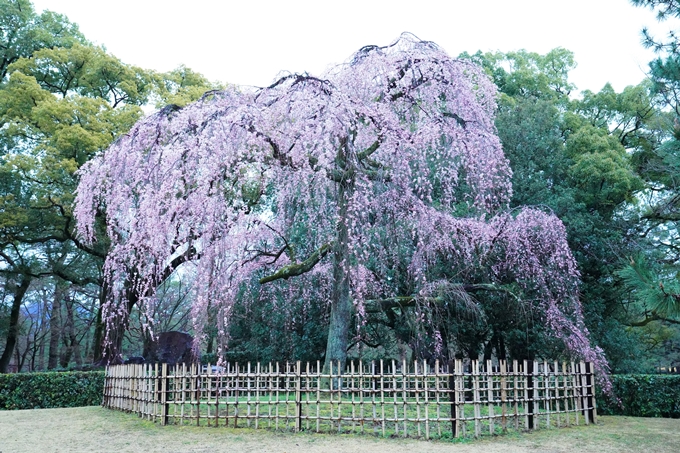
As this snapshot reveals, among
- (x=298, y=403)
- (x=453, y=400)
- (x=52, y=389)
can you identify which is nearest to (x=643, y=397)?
→ (x=453, y=400)

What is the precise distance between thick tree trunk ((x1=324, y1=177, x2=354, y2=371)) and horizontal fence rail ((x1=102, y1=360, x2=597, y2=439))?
89 centimetres

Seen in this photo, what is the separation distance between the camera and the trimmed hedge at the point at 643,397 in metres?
8.99

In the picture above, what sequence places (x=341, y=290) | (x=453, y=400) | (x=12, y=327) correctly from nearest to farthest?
(x=453, y=400) → (x=341, y=290) → (x=12, y=327)

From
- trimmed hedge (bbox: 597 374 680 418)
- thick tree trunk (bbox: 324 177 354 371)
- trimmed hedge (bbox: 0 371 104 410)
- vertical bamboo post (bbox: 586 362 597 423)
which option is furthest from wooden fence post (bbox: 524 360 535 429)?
trimmed hedge (bbox: 0 371 104 410)

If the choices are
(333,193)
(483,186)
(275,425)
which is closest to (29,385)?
(275,425)

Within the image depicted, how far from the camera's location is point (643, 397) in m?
9.12

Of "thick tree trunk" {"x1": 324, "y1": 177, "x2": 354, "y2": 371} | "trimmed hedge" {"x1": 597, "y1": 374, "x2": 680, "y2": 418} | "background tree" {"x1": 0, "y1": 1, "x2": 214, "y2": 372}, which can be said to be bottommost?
"trimmed hedge" {"x1": 597, "y1": 374, "x2": 680, "y2": 418}

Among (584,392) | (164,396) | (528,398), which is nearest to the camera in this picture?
(528,398)

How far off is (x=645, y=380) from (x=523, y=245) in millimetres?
3071

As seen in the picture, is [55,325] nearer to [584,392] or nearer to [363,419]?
[363,419]

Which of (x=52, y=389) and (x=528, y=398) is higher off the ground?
(x=528, y=398)

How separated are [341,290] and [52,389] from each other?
6.26m

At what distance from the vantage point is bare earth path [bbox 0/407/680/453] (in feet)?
17.5

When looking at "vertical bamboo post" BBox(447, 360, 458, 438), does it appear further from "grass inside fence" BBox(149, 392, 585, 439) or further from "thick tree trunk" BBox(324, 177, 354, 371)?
"thick tree trunk" BBox(324, 177, 354, 371)
